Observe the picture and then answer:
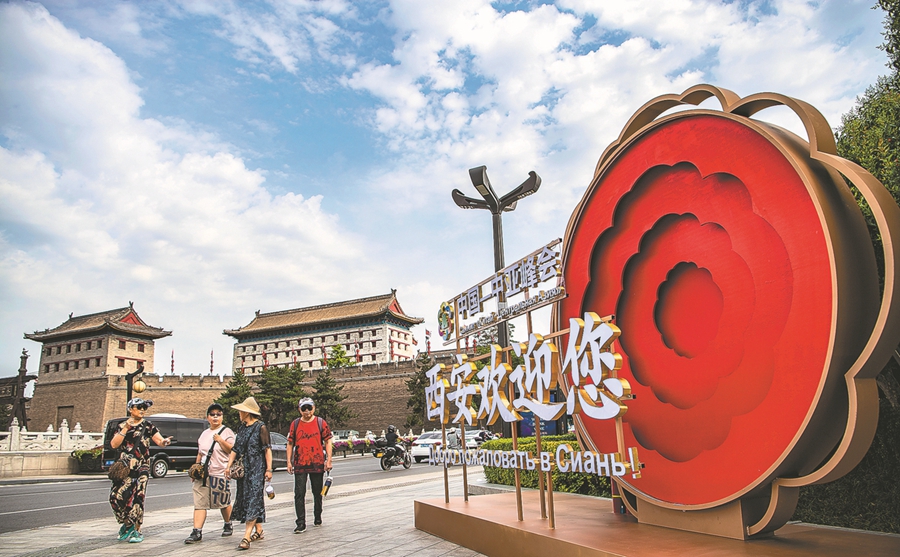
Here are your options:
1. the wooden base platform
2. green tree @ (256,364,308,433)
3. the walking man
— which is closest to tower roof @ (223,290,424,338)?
green tree @ (256,364,308,433)

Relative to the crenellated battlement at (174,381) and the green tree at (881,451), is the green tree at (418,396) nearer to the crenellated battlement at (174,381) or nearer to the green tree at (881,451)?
the crenellated battlement at (174,381)

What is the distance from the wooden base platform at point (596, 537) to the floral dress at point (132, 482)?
2883mm

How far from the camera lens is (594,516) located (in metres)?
5.17

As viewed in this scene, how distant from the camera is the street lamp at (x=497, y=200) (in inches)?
385

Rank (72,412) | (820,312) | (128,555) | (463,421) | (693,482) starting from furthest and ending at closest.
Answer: (72,412) → (463,421) → (128,555) → (693,482) → (820,312)

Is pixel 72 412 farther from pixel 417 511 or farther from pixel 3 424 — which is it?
pixel 417 511

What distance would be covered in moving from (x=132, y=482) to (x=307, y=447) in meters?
1.70

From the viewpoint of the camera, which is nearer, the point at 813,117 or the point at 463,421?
the point at 813,117

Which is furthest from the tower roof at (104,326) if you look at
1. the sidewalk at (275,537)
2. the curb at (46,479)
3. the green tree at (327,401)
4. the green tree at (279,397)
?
the sidewalk at (275,537)

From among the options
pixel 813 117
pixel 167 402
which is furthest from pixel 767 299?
pixel 167 402

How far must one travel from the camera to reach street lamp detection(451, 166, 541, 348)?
9.78 m

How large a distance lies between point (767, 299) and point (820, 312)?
1.38 feet

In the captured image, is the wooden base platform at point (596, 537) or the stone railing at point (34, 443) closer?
the wooden base platform at point (596, 537)

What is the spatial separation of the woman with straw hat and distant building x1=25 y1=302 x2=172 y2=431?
138 feet
